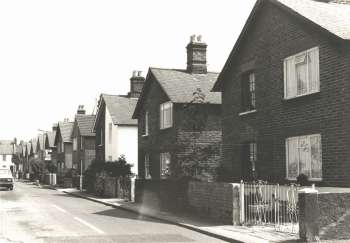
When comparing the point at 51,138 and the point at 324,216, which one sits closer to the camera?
the point at 324,216

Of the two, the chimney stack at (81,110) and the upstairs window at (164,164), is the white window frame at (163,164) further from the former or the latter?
the chimney stack at (81,110)

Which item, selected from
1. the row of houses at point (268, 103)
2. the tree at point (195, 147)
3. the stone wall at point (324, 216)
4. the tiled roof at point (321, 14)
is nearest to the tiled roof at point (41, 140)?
the row of houses at point (268, 103)

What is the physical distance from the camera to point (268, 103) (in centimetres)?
1938

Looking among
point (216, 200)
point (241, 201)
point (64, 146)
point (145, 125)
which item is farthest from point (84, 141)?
point (241, 201)

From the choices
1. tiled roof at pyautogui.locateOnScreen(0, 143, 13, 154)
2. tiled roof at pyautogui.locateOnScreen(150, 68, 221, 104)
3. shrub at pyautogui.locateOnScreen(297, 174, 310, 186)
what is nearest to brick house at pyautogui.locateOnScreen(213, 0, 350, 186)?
shrub at pyautogui.locateOnScreen(297, 174, 310, 186)

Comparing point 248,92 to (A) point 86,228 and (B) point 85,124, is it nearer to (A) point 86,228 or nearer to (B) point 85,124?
(A) point 86,228

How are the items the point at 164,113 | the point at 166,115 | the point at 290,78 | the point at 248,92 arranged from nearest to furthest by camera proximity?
the point at 290,78 → the point at 248,92 → the point at 166,115 → the point at 164,113

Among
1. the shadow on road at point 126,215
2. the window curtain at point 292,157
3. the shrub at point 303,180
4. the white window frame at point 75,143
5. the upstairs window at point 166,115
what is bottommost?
the shadow on road at point 126,215

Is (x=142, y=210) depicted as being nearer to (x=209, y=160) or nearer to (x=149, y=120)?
(x=209, y=160)

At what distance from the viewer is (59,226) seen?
51.8 feet

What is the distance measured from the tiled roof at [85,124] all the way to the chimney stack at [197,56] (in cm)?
2426

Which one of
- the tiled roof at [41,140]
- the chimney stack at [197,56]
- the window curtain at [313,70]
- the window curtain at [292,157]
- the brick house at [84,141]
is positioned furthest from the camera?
the tiled roof at [41,140]

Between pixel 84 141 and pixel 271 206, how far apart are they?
40.7m

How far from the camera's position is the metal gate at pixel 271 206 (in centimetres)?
1436
